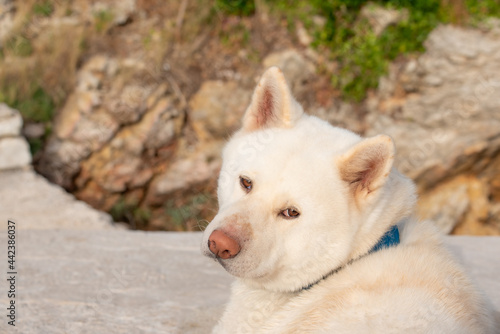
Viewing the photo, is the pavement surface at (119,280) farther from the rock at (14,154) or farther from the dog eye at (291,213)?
the rock at (14,154)

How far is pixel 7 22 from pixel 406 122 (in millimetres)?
6104

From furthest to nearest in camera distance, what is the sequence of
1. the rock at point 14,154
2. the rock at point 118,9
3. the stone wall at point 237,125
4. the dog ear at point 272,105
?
the rock at point 118,9, the stone wall at point 237,125, the rock at point 14,154, the dog ear at point 272,105

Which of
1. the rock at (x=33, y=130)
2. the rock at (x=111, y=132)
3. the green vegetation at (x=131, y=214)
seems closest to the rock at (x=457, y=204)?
the rock at (x=111, y=132)

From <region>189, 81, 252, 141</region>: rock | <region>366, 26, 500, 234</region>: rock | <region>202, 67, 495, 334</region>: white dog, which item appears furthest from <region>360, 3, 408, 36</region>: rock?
<region>202, 67, 495, 334</region>: white dog

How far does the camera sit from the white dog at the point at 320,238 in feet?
6.64

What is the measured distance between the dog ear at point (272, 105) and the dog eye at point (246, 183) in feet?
1.12

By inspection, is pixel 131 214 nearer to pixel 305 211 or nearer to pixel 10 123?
pixel 10 123

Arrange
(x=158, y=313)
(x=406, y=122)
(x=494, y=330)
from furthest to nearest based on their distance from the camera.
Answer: (x=406, y=122) < (x=158, y=313) < (x=494, y=330)

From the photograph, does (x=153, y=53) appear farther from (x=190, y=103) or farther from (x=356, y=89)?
(x=356, y=89)

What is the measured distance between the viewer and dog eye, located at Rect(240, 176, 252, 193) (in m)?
2.37

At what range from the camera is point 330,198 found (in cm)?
227

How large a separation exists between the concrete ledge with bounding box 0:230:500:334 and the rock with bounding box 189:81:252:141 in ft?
11.1

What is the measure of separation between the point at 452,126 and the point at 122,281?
16.9 ft

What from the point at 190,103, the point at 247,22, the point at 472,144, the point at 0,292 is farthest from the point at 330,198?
the point at 247,22
